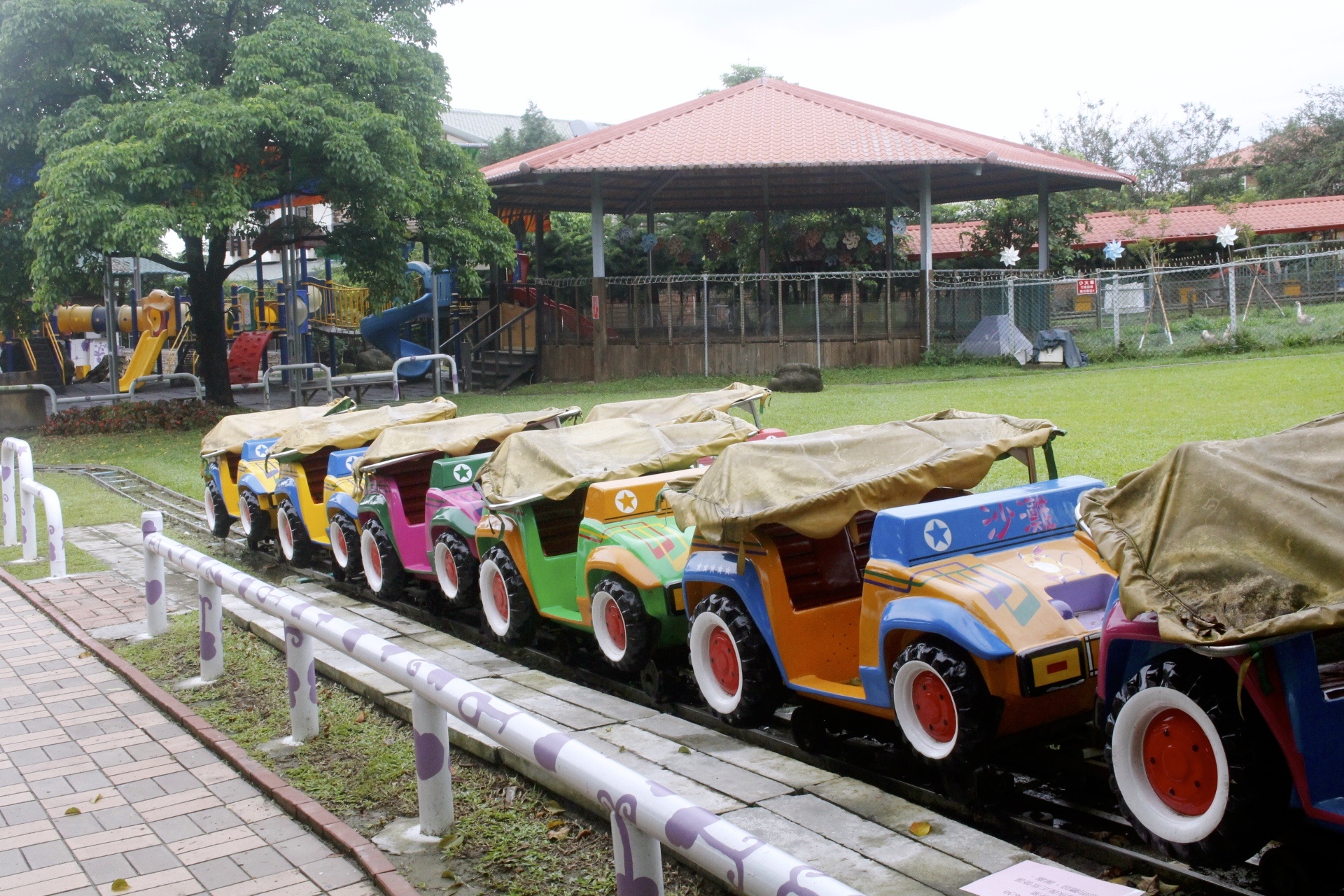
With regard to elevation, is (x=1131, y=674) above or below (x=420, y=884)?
above

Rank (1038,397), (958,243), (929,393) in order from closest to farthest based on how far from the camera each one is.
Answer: (1038,397), (929,393), (958,243)

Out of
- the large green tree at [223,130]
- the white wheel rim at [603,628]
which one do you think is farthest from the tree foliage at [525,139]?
the white wheel rim at [603,628]

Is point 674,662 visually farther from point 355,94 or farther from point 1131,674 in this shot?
point 355,94

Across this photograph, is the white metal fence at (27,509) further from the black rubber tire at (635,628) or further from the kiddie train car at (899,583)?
the kiddie train car at (899,583)

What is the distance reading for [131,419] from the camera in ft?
74.3

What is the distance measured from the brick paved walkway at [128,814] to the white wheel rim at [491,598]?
2109mm

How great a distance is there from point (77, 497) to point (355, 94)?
28.9 feet

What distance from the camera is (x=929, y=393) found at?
1978 centimetres

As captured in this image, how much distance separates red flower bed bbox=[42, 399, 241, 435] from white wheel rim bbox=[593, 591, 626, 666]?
17217mm

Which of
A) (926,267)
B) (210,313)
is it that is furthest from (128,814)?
(926,267)

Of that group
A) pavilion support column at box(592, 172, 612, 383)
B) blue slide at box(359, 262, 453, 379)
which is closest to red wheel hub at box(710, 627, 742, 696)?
pavilion support column at box(592, 172, 612, 383)

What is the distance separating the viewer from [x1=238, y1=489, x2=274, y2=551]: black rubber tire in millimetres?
11609

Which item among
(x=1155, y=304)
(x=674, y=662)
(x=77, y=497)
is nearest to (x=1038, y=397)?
(x=1155, y=304)

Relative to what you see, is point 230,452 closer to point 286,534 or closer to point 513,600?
point 286,534
